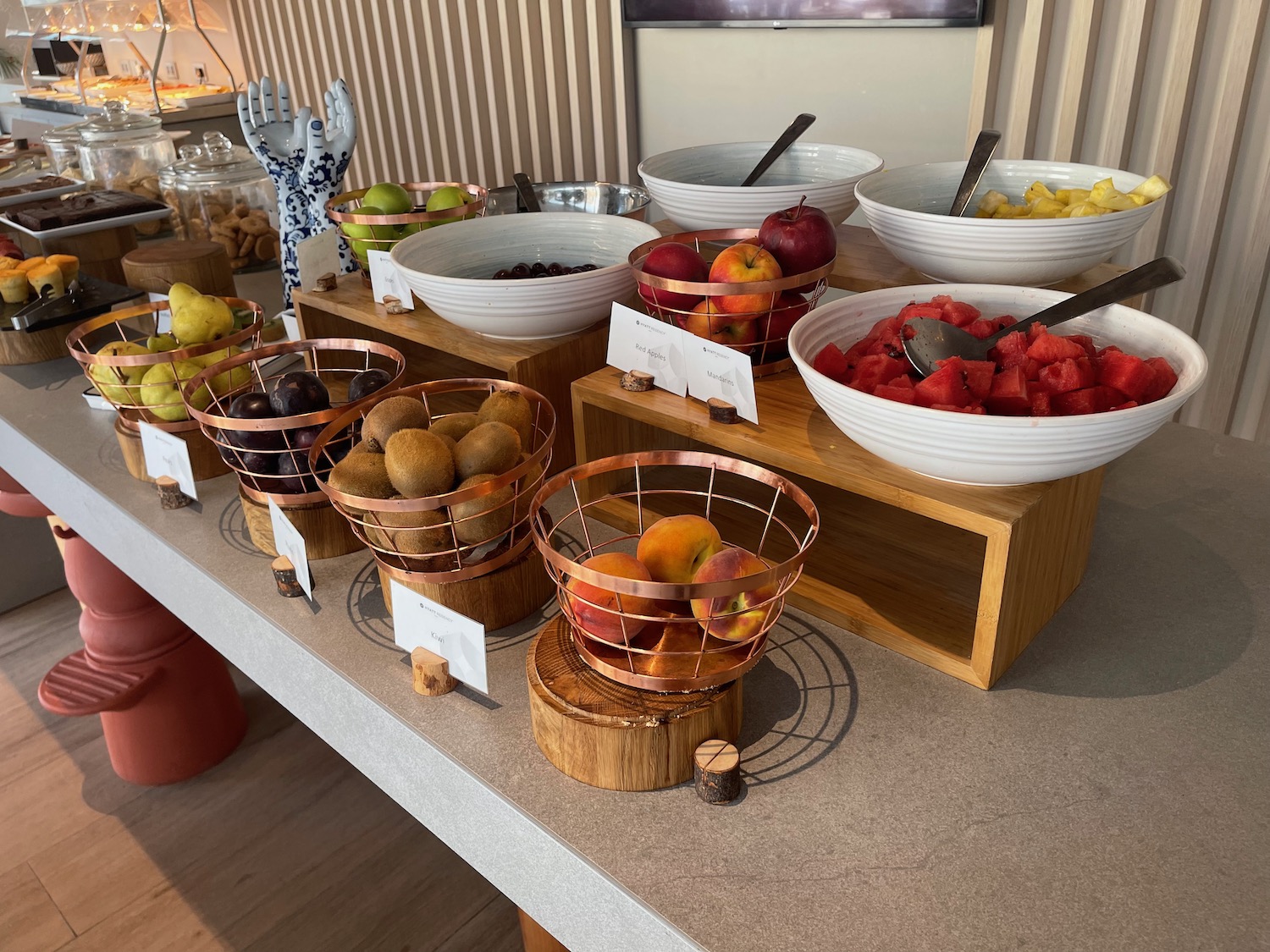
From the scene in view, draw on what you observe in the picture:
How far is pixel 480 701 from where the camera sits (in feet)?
2.67

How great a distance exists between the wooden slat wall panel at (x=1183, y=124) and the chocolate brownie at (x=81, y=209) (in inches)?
70.3

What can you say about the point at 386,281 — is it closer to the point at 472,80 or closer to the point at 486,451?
the point at 486,451

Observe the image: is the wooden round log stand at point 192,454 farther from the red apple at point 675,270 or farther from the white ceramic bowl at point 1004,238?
the white ceramic bowl at point 1004,238

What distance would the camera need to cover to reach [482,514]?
2.69ft

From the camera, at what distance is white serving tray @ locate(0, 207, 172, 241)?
1.86 metres

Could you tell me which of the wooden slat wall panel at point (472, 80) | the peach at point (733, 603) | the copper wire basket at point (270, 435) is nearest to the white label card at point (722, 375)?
the peach at point (733, 603)

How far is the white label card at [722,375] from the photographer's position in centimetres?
87

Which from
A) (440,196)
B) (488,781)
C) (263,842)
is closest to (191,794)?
(263,842)

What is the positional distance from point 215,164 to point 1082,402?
72.1 inches

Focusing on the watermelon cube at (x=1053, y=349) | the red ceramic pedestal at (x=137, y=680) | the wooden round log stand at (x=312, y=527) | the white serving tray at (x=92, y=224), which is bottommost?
the red ceramic pedestal at (x=137, y=680)

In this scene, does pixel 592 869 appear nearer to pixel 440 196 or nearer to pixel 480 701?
pixel 480 701

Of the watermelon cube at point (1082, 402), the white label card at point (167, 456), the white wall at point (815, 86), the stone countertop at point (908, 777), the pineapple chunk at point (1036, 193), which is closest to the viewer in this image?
the stone countertop at point (908, 777)

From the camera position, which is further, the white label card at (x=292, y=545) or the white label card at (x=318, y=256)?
the white label card at (x=318, y=256)

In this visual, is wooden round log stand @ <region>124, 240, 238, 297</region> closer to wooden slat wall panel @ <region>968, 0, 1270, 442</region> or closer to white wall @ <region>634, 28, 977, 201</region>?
white wall @ <region>634, 28, 977, 201</region>
